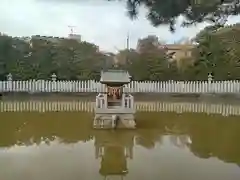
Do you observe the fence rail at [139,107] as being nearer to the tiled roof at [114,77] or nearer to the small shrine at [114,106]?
the small shrine at [114,106]

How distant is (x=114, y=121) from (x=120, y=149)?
185cm

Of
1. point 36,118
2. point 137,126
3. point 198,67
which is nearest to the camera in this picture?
point 137,126

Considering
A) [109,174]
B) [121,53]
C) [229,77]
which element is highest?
[121,53]

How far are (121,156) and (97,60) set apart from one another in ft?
38.5

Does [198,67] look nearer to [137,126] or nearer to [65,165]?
[137,126]

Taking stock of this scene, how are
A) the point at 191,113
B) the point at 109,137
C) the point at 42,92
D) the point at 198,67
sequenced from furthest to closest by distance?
the point at 198,67, the point at 42,92, the point at 191,113, the point at 109,137

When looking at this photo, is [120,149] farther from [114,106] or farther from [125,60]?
[125,60]

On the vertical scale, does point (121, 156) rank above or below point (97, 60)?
below

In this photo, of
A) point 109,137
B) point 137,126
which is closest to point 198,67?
point 137,126

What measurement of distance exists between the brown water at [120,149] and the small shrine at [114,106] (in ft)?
1.07

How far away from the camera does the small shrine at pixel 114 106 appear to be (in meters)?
7.99

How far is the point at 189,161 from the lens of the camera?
17.4ft

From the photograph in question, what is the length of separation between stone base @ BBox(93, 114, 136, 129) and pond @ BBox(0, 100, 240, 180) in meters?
0.22

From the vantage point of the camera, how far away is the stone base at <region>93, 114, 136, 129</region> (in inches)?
313
